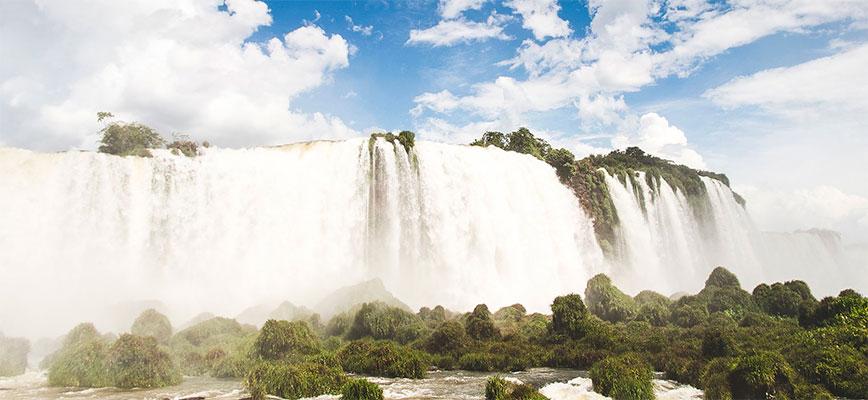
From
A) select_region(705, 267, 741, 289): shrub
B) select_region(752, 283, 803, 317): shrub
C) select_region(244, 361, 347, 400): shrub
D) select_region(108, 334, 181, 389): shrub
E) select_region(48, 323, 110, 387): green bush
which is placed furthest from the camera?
select_region(705, 267, 741, 289): shrub

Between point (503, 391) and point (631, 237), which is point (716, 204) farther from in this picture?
point (503, 391)

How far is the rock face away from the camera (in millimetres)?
26406

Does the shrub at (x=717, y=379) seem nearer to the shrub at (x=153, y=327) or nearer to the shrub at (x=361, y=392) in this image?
the shrub at (x=361, y=392)

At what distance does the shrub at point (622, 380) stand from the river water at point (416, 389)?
0.25 meters

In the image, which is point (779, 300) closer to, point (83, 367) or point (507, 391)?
point (507, 391)

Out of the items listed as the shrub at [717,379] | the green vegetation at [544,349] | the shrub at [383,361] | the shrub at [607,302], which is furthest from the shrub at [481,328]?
the shrub at [717,379]

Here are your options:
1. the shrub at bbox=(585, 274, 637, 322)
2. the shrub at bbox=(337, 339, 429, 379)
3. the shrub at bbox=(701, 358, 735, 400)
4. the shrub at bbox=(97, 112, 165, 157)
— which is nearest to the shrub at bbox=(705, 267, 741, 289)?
the shrub at bbox=(585, 274, 637, 322)

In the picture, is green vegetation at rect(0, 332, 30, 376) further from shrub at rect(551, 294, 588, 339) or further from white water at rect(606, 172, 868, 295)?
white water at rect(606, 172, 868, 295)

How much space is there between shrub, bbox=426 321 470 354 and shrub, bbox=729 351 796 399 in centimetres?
901

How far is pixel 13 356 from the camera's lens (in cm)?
1766

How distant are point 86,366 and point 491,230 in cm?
2621

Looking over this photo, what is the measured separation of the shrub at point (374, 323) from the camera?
2178 cm

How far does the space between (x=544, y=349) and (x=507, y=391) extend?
7300 millimetres

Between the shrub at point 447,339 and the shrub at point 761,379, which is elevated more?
the shrub at point 447,339
